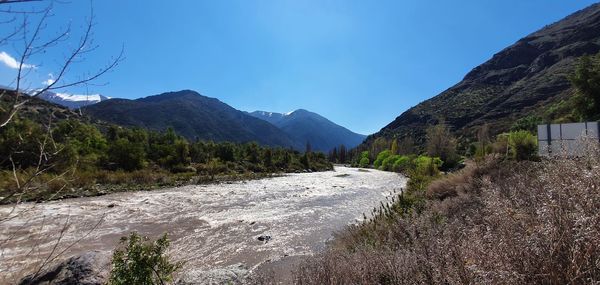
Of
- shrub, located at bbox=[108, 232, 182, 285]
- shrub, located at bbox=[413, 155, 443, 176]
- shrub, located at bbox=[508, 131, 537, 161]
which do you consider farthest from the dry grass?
shrub, located at bbox=[508, 131, 537, 161]

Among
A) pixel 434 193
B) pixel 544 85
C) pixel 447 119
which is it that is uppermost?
pixel 544 85

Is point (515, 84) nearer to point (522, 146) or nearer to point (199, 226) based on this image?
point (522, 146)

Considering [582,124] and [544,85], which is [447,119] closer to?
[544,85]

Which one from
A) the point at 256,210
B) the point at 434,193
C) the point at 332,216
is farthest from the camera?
the point at 256,210

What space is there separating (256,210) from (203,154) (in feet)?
142

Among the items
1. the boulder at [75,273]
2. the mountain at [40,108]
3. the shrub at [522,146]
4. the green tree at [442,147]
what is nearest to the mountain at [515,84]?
the green tree at [442,147]

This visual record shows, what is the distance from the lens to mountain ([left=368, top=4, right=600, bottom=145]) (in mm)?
88056

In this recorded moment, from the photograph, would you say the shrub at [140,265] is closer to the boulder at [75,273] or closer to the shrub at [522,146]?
the boulder at [75,273]

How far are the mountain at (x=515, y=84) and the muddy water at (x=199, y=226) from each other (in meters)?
70.0

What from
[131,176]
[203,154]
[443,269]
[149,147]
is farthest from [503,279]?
[203,154]

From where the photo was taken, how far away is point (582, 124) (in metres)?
16.3

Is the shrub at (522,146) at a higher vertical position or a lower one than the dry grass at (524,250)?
higher

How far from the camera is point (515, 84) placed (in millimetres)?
111000

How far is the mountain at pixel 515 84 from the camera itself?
88056 mm
